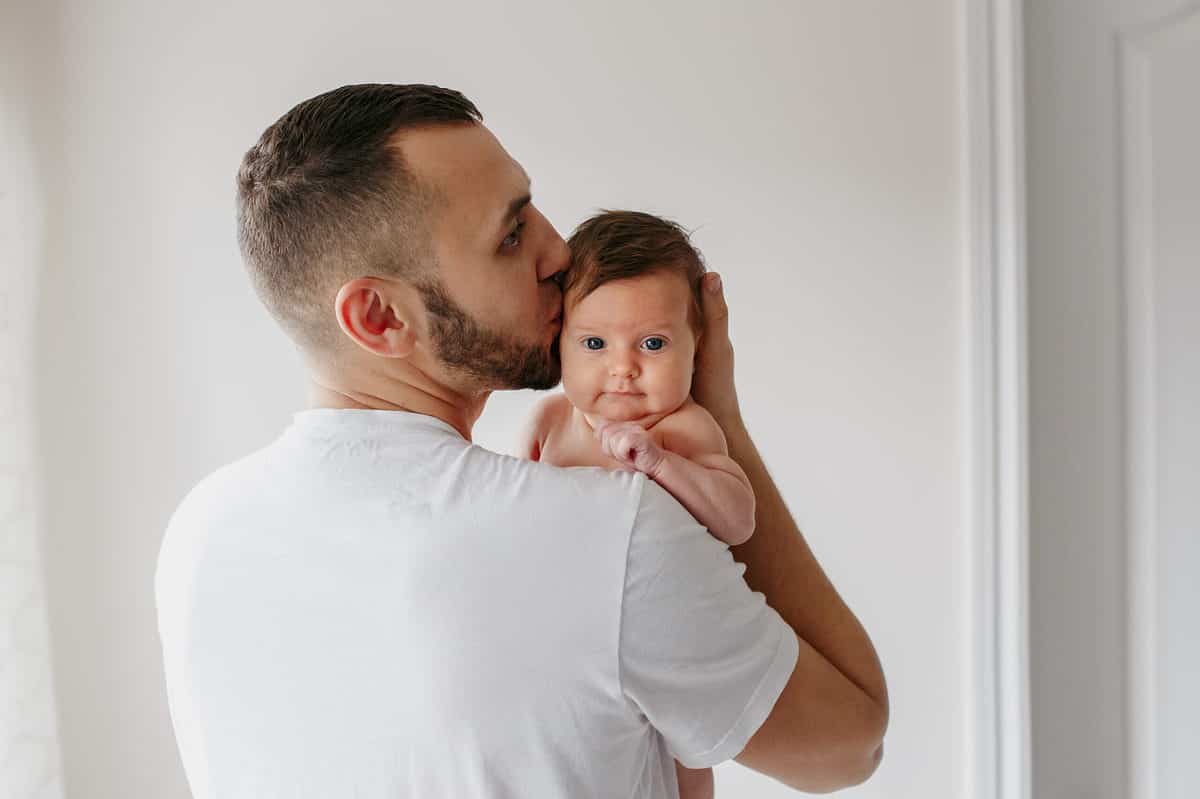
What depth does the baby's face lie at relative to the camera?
3.67 ft

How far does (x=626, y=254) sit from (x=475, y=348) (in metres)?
0.26

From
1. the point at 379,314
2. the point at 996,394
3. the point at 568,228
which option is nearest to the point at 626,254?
the point at 379,314

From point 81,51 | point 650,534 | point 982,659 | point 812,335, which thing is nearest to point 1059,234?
point 812,335

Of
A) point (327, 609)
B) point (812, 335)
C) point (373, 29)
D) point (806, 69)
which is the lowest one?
point (327, 609)

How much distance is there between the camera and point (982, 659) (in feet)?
5.88

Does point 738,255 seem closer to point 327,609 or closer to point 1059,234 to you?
point 1059,234

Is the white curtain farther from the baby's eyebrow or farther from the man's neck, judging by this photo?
the baby's eyebrow

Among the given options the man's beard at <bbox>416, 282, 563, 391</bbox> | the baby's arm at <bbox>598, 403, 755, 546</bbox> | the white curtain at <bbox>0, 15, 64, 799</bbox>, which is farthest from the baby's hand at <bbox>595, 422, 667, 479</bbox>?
the white curtain at <bbox>0, 15, 64, 799</bbox>

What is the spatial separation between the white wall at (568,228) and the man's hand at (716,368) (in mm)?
705

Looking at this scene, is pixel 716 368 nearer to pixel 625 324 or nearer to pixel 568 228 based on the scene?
pixel 625 324

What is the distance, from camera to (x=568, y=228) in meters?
1.92

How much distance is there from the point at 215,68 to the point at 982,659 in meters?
1.82

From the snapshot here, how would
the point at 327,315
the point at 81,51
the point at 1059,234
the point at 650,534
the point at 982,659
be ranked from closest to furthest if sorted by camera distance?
the point at 650,534 → the point at 327,315 → the point at 1059,234 → the point at 982,659 → the point at 81,51

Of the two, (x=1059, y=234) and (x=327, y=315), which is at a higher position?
(x=1059, y=234)
